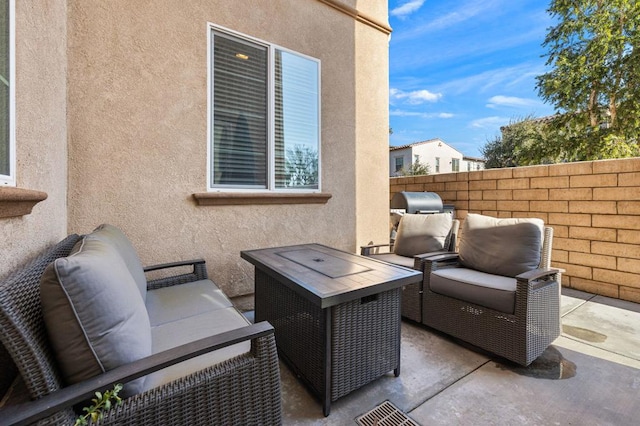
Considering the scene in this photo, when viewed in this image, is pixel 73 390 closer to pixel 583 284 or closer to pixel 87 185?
pixel 87 185

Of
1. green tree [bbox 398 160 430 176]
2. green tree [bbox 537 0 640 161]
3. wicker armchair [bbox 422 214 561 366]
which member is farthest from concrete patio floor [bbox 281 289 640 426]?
green tree [bbox 398 160 430 176]

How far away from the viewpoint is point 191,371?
1247mm

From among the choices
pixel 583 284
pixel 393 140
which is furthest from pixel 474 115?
pixel 583 284

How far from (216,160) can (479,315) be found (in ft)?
9.39

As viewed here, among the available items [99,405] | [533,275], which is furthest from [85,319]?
[533,275]

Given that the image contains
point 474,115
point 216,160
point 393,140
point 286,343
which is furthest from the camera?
point 393,140

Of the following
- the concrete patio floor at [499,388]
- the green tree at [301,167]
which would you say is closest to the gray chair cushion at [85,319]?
the concrete patio floor at [499,388]

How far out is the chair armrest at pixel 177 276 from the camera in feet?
7.94

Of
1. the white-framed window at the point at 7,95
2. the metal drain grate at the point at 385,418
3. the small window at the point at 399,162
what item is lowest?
the metal drain grate at the point at 385,418

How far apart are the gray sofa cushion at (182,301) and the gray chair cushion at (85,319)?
2.32ft

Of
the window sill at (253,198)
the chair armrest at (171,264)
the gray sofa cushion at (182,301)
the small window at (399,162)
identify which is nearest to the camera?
the gray sofa cushion at (182,301)

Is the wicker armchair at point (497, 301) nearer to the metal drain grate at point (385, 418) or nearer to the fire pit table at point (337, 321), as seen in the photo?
the fire pit table at point (337, 321)

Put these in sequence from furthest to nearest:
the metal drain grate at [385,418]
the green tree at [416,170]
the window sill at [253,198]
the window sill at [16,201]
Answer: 1. the green tree at [416,170]
2. the window sill at [253,198]
3. the metal drain grate at [385,418]
4. the window sill at [16,201]

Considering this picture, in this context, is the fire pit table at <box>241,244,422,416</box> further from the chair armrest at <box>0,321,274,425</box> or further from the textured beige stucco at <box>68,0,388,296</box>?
the textured beige stucco at <box>68,0,388,296</box>
